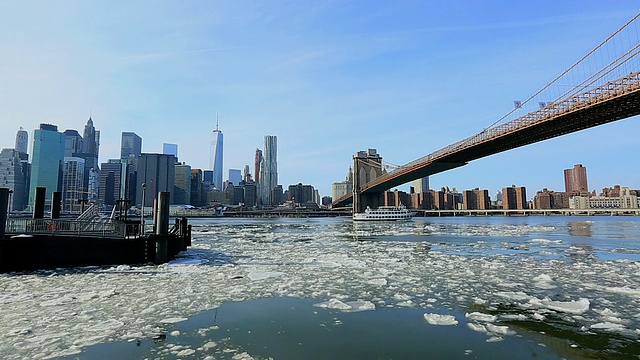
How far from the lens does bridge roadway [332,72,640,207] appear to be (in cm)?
3372

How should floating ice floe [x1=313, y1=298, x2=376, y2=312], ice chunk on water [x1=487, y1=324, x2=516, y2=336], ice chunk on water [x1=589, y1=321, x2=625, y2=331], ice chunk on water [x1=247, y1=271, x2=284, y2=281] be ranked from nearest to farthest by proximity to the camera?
ice chunk on water [x1=487, y1=324, x2=516, y2=336] < ice chunk on water [x1=589, y1=321, x2=625, y2=331] < floating ice floe [x1=313, y1=298, x2=376, y2=312] < ice chunk on water [x1=247, y1=271, x2=284, y2=281]

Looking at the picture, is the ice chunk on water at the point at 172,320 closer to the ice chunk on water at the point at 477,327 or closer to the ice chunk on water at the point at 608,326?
the ice chunk on water at the point at 477,327

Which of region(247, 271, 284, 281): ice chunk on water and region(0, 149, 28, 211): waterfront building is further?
region(0, 149, 28, 211): waterfront building

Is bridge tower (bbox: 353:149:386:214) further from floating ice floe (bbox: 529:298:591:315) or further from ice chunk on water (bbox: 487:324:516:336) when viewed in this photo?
ice chunk on water (bbox: 487:324:516:336)

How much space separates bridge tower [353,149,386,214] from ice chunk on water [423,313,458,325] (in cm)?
10073

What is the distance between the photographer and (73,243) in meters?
16.7

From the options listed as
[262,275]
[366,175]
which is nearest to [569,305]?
[262,275]

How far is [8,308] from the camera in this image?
29.7 ft

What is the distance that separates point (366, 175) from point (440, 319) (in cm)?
12431

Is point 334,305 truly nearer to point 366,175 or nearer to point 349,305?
point 349,305

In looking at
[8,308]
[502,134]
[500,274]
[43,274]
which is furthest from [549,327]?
[502,134]

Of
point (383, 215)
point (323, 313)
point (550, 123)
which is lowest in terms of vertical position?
point (323, 313)

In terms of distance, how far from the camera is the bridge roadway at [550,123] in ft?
111

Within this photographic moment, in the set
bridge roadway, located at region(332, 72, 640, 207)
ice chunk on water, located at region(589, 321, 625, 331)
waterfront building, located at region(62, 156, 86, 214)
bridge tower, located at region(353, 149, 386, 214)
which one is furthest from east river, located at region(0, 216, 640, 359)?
waterfront building, located at region(62, 156, 86, 214)
